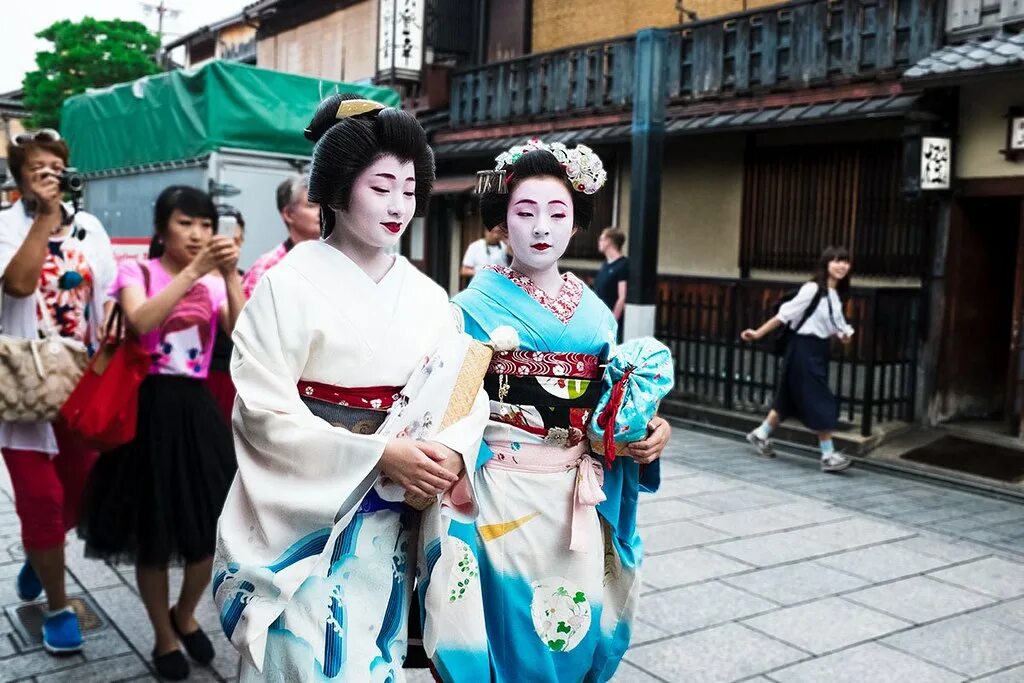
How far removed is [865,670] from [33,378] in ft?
11.9

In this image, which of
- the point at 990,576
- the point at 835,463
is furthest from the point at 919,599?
the point at 835,463

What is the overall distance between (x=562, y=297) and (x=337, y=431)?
3.23 feet

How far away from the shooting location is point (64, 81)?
27.2 metres

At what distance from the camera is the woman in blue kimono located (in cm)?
285

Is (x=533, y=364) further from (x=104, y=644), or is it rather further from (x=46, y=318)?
(x=104, y=644)

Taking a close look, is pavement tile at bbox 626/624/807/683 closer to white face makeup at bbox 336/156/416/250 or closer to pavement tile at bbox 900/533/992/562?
pavement tile at bbox 900/533/992/562

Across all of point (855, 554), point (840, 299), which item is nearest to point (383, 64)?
point (840, 299)

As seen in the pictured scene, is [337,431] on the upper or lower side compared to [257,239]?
lower

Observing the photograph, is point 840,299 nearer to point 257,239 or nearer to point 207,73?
point 257,239

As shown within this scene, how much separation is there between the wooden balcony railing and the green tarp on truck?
3.91 meters

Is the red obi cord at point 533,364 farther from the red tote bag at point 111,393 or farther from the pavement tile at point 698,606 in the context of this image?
the pavement tile at point 698,606

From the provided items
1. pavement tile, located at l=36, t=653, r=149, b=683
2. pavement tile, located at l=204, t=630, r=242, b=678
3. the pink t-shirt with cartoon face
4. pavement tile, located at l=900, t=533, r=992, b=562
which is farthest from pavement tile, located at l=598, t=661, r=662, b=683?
pavement tile, located at l=900, t=533, r=992, b=562

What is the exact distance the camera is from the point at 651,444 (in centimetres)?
293

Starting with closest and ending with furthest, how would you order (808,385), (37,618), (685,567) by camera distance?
(37,618)
(685,567)
(808,385)
